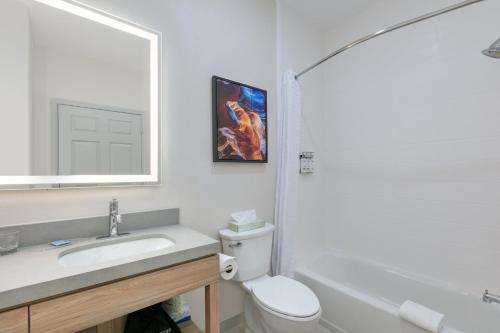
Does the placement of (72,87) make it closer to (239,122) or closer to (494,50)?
(239,122)

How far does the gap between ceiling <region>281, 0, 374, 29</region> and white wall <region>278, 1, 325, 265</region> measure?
6 cm

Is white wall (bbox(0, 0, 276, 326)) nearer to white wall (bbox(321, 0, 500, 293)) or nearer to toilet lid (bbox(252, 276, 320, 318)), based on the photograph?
toilet lid (bbox(252, 276, 320, 318))

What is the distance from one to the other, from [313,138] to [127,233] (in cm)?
184

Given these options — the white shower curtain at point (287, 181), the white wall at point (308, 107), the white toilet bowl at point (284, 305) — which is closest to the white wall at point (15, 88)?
the white toilet bowl at point (284, 305)

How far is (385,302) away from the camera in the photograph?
1819mm

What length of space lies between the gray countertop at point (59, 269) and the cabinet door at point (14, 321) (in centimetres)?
2

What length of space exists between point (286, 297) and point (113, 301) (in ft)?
3.21

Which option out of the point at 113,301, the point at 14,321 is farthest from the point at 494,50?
the point at 14,321

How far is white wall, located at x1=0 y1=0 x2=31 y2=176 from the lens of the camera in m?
1.06

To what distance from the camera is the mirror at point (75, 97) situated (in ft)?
3.57

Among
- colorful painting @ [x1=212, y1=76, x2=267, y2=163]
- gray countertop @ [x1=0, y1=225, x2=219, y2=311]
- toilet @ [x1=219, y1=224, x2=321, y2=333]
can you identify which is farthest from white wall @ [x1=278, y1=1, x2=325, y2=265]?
gray countertop @ [x1=0, y1=225, x2=219, y2=311]

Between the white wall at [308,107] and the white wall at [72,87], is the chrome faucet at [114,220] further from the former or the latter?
the white wall at [308,107]

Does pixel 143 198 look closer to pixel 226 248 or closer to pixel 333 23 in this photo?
pixel 226 248

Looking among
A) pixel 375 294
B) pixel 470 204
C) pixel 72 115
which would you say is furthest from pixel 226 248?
pixel 470 204
